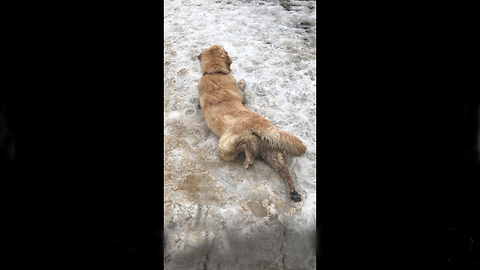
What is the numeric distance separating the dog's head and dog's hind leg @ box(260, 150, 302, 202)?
1364mm

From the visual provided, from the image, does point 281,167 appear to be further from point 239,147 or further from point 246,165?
point 239,147

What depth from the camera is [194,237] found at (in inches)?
79.7

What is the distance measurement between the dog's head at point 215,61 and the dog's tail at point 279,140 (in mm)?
1162

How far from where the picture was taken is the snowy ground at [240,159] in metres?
1.85

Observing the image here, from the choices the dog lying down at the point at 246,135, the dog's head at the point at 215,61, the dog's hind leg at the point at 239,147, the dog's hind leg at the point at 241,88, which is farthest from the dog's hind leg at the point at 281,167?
the dog's head at the point at 215,61

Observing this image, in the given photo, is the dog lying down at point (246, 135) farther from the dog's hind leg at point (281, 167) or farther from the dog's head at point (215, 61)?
the dog's head at point (215, 61)

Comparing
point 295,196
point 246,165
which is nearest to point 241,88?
point 246,165

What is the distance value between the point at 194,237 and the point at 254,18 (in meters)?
4.07

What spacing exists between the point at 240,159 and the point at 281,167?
43 centimetres

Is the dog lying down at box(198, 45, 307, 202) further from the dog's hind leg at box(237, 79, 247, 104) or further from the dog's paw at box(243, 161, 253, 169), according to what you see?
the dog's hind leg at box(237, 79, 247, 104)

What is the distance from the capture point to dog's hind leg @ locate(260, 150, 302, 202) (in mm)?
2473

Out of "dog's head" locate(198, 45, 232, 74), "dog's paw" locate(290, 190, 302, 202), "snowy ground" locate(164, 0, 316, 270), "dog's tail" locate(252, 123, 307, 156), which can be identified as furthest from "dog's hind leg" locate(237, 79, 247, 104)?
"dog's paw" locate(290, 190, 302, 202)
